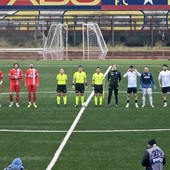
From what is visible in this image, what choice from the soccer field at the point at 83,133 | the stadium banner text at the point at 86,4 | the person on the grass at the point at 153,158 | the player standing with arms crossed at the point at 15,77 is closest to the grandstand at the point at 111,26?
the stadium banner text at the point at 86,4

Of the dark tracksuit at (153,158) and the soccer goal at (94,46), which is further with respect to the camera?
the soccer goal at (94,46)

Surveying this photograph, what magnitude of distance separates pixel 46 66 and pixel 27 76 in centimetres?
1981

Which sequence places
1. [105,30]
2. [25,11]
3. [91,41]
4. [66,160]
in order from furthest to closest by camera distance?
[25,11] → [105,30] → [91,41] → [66,160]

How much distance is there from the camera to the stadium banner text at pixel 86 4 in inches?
2990

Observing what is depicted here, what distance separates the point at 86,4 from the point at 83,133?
2123 inches

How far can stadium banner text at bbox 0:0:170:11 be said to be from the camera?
75938 mm

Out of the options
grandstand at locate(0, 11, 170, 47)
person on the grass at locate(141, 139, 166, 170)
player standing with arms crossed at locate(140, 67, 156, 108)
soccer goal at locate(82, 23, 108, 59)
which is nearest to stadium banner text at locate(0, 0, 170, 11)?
grandstand at locate(0, 11, 170, 47)

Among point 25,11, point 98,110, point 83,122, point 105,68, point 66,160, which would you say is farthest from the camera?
point 25,11

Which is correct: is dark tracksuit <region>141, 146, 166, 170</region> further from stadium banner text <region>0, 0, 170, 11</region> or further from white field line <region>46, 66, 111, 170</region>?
stadium banner text <region>0, 0, 170, 11</region>

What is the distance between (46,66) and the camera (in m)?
51.2

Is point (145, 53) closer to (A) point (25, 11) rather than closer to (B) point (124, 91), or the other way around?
(A) point (25, 11)

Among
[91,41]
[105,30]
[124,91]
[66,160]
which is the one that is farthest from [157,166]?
[105,30]

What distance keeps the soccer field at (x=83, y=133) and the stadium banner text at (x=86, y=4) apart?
40.2 meters

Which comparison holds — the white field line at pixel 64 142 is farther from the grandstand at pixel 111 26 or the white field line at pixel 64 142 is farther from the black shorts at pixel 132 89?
the grandstand at pixel 111 26
